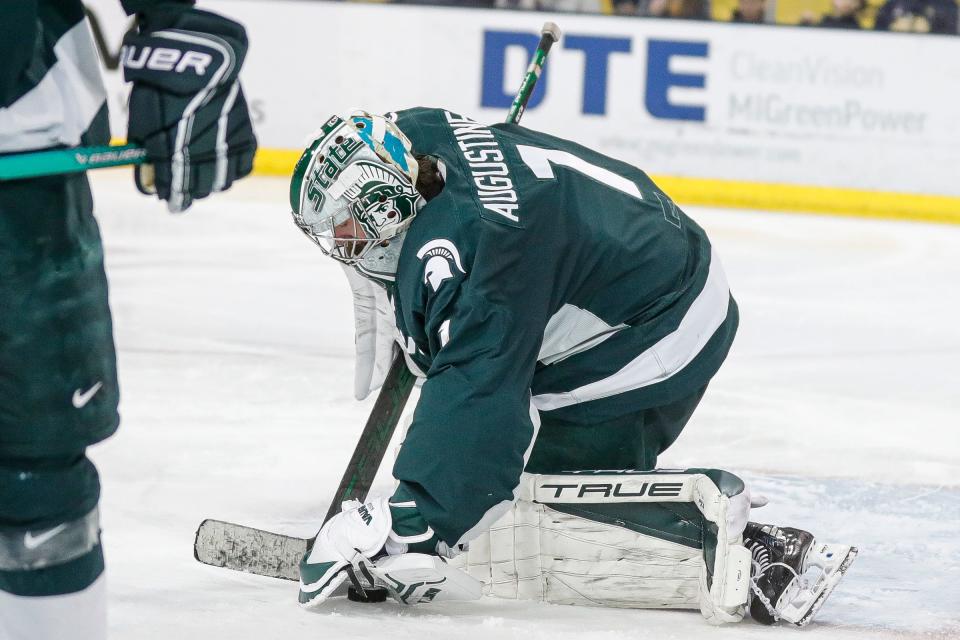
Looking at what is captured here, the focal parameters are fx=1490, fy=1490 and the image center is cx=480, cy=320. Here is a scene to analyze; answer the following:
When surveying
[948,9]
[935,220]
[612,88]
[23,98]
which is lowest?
[935,220]

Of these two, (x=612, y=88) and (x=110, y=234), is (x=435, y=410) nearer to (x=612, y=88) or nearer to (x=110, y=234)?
(x=110, y=234)

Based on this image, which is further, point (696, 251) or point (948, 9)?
point (948, 9)

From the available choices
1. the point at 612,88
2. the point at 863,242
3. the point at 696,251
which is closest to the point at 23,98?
the point at 696,251

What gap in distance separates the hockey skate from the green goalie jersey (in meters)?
0.28

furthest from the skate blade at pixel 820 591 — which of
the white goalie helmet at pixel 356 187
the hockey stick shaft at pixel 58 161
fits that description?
the hockey stick shaft at pixel 58 161

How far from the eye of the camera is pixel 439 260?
200 centimetres

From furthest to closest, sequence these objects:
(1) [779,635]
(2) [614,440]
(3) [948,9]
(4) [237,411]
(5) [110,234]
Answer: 1. (3) [948,9]
2. (5) [110,234]
3. (4) [237,411]
4. (2) [614,440]
5. (1) [779,635]

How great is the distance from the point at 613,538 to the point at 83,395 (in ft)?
3.06

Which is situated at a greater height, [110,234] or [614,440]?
[614,440]

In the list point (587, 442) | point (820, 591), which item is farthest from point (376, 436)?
point (820, 591)

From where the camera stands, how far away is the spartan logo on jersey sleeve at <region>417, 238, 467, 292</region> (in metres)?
2.00

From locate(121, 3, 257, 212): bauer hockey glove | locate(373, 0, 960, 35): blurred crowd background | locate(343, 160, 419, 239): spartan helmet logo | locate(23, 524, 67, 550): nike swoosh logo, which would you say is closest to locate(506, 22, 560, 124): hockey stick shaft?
locate(343, 160, 419, 239): spartan helmet logo

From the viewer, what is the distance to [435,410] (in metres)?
1.97

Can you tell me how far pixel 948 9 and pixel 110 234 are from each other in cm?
344
